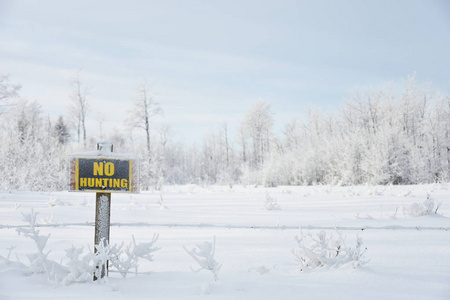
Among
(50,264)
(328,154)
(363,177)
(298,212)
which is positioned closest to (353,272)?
(50,264)

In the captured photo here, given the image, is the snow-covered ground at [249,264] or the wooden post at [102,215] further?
the wooden post at [102,215]

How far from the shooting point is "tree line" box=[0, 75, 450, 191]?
17.6 metres

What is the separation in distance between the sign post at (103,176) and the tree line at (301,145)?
45.9 feet

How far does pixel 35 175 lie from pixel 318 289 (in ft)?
52.8

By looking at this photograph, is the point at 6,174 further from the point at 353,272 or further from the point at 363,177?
the point at 363,177

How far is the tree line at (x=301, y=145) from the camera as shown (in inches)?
693

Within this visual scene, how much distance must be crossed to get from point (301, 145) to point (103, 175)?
28472mm

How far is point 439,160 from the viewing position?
90.5 feet

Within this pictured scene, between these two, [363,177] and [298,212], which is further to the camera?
[363,177]

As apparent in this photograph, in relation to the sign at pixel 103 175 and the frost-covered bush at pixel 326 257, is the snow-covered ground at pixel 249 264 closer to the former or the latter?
the frost-covered bush at pixel 326 257

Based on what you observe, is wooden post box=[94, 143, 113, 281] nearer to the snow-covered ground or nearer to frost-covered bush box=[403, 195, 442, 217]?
the snow-covered ground

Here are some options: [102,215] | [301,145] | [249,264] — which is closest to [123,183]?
[102,215]

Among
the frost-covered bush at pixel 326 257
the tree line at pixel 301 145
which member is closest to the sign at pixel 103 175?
the frost-covered bush at pixel 326 257

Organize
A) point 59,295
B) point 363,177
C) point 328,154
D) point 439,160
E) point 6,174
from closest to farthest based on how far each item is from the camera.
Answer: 1. point 59,295
2. point 6,174
3. point 363,177
4. point 328,154
5. point 439,160
